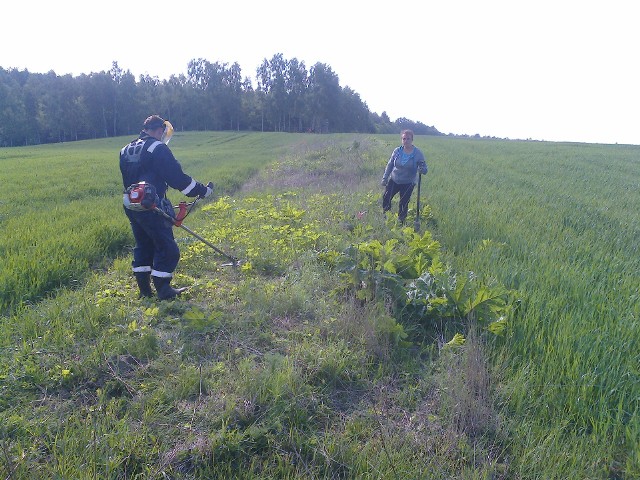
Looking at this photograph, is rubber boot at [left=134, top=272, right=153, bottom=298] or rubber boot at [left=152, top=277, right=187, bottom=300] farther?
rubber boot at [left=134, top=272, right=153, bottom=298]

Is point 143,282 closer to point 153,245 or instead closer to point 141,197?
point 153,245

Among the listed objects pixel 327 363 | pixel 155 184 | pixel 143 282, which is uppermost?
pixel 155 184

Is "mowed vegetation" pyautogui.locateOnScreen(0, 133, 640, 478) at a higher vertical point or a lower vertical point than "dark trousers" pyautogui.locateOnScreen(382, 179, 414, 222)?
lower

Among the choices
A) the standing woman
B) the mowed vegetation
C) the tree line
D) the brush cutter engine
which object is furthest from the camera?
the tree line

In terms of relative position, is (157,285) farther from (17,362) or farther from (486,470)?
(486,470)

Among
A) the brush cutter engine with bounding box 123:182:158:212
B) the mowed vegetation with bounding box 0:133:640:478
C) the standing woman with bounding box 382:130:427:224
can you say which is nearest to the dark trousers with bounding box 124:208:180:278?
the brush cutter engine with bounding box 123:182:158:212

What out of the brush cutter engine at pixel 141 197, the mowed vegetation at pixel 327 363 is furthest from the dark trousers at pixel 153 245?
the mowed vegetation at pixel 327 363

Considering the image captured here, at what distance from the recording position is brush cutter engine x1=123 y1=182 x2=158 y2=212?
3.94 meters

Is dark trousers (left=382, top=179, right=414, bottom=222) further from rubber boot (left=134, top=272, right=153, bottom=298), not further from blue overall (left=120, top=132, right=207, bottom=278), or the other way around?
rubber boot (left=134, top=272, right=153, bottom=298)

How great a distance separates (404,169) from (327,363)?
4881mm

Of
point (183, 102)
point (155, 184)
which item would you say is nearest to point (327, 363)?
point (155, 184)

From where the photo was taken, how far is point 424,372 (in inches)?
115

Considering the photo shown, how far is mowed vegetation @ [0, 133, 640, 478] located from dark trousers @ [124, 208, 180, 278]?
0.35m

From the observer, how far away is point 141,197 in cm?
393
